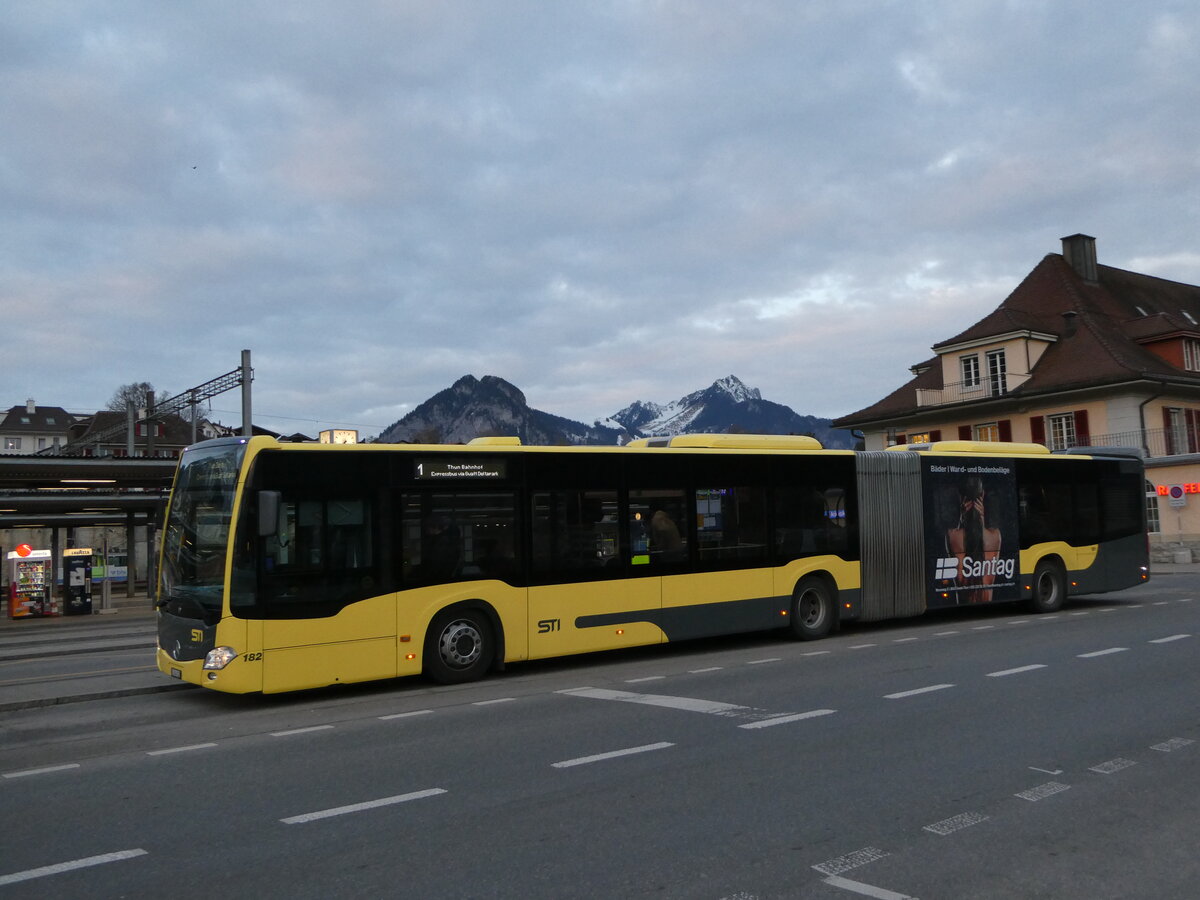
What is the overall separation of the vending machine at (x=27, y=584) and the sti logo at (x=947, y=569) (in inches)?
1003

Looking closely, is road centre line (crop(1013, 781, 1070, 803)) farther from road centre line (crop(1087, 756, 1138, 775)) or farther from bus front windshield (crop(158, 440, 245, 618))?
bus front windshield (crop(158, 440, 245, 618))

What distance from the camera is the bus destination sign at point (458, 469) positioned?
11.4 m

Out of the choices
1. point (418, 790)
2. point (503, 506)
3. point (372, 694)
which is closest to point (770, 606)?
point (503, 506)

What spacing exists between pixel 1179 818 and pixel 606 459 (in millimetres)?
8168

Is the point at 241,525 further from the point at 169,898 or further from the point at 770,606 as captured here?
the point at 770,606

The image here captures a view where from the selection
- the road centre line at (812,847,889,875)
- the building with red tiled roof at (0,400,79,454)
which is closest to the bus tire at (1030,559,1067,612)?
the road centre line at (812,847,889,875)

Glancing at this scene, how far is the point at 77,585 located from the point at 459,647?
24144 mm

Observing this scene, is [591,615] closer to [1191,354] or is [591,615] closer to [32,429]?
[1191,354]

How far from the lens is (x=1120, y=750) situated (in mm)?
7426

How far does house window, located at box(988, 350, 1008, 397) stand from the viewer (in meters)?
46.0

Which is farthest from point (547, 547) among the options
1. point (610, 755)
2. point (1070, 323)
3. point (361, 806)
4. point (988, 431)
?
point (1070, 323)

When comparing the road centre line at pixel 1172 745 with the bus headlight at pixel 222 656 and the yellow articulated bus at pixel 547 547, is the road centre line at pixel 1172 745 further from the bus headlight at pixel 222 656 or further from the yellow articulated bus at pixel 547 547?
the bus headlight at pixel 222 656

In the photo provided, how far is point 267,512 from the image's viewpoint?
31.9 feet

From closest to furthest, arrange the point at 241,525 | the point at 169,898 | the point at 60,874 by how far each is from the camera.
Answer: the point at 169,898 < the point at 60,874 < the point at 241,525
